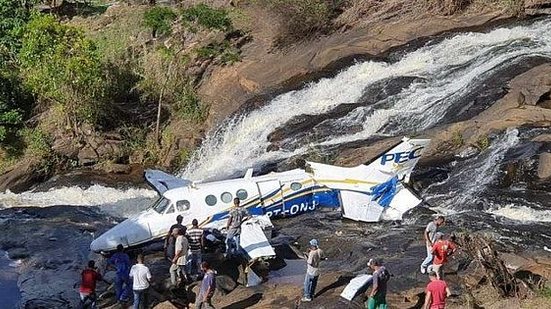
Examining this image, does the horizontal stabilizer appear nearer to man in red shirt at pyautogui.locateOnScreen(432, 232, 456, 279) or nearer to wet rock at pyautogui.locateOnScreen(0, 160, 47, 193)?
man in red shirt at pyautogui.locateOnScreen(432, 232, 456, 279)

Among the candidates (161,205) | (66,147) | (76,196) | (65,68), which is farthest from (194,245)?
(66,147)

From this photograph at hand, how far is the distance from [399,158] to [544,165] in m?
4.06

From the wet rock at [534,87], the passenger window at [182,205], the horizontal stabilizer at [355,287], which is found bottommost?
the wet rock at [534,87]

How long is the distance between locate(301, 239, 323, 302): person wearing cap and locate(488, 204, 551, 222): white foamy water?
7.00 meters

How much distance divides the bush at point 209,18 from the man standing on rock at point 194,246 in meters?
23.1

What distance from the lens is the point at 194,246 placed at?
54.1ft

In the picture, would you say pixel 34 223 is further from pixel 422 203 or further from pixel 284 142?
pixel 422 203

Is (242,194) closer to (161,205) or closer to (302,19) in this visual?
(161,205)

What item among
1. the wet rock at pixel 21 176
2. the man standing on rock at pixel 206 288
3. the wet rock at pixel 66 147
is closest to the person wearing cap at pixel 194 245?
the man standing on rock at pixel 206 288

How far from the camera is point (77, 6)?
2066 inches

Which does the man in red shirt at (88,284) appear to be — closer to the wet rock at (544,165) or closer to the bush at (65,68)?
the wet rock at (544,165)

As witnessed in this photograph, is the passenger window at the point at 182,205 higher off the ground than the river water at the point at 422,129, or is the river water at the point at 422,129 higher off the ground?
the passenger window at the point at 182,205

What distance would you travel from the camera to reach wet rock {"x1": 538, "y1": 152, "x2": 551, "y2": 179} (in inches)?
800

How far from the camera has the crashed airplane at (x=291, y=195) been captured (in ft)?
62.2
